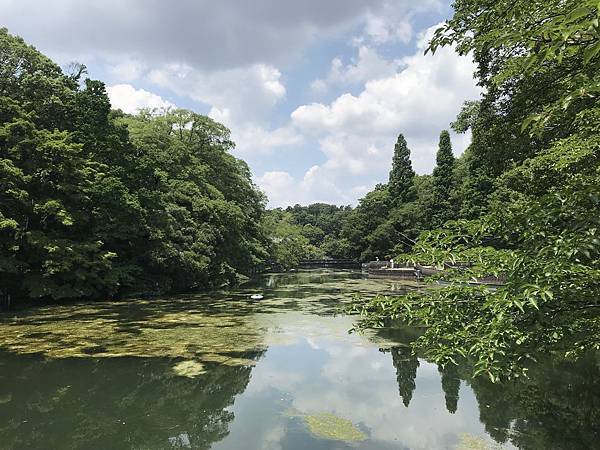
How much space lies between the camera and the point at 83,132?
23500 mm

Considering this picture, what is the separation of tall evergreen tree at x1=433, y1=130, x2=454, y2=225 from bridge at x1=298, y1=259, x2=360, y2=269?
19.2 meters

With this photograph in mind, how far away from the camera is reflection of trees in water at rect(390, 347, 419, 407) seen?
373 inches

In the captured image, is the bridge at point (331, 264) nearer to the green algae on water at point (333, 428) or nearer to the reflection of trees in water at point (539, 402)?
the reflection of trees in water at point (539, 402)

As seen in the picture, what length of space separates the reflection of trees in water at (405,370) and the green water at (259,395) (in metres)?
0.04

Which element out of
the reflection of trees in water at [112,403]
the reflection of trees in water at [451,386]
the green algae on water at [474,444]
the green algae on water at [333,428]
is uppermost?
the reflection of trees in water at [112,403]

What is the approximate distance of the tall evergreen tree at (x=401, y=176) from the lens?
186ft

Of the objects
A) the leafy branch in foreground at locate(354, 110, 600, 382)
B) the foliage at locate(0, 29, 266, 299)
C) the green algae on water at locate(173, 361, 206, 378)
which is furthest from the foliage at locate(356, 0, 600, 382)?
the foliage at locate(0, 29, 266, 299)

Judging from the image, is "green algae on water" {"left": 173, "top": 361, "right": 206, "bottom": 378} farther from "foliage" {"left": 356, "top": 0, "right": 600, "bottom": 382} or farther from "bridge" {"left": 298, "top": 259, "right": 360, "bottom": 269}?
"bridge" {"left": 298, "top": 259, "right": 360, "bottom": 269}

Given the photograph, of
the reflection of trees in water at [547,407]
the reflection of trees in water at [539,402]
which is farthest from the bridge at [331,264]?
the reflection of trees in water at [547,407]

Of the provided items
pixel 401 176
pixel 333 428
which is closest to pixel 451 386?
pixel 333 428

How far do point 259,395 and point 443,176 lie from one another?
132 ft

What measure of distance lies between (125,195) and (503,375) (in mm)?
22375

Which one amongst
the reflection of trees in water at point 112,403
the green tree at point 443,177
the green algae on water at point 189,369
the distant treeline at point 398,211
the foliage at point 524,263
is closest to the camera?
the foliage at point 524,263

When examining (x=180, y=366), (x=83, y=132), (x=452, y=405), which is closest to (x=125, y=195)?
(x=83, y=132)
